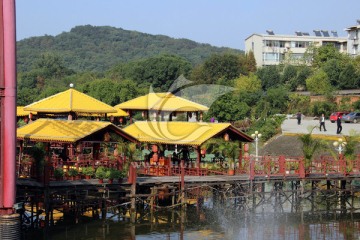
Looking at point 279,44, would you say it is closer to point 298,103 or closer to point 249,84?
point 249,84

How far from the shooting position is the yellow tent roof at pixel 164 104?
3428 centimetres

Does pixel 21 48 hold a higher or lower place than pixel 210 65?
higher

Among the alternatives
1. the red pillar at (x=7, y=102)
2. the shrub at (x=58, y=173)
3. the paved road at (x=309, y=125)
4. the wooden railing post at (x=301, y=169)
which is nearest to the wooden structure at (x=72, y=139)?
the shrub at (x=58, y=173)

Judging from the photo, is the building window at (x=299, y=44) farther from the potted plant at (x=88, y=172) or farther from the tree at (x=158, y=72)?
the potted plant at (x=88, y=172)

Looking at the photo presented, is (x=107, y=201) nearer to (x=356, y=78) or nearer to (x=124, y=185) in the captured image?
(x=124, y=185)

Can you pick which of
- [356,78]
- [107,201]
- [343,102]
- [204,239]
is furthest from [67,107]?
[356,78]

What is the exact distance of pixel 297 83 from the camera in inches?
Result: 2803

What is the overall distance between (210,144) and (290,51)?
57664 millimetres

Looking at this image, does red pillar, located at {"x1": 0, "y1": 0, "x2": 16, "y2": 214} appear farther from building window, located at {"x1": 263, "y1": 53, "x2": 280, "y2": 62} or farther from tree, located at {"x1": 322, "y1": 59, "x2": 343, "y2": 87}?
building window, located at {"x1": 263, "y1": 53, "x2": 280, "y2": 62}

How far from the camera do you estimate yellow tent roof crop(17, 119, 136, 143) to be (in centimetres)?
2586

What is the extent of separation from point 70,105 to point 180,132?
4.71 m

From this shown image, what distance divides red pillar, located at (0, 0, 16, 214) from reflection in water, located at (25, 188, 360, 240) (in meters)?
8.22

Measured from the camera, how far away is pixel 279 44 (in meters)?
88.4

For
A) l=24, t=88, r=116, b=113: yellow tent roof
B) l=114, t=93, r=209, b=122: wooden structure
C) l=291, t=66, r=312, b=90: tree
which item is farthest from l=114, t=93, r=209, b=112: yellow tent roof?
l=291, t=66, r=312, b=90: tree
